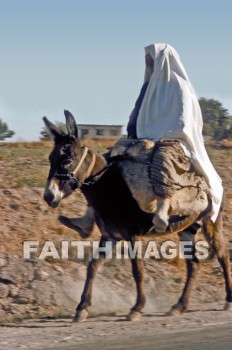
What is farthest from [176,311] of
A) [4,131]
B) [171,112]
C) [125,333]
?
[4,131]

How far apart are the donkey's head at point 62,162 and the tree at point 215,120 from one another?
26516mm

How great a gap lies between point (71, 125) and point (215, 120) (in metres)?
31.2

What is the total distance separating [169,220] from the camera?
12.7 metres

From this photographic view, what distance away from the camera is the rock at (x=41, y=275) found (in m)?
13.5

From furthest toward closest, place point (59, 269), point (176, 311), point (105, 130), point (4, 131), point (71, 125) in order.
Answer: point (4, 131)
point (105, 130)
point (59, 269)
point (176, 311)
point (71, 125)

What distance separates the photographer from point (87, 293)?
12.3 m

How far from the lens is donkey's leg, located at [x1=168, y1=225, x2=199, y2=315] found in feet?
42.0

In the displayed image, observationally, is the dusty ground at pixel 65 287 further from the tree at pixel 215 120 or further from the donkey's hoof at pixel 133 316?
the tree at pixel 215 120

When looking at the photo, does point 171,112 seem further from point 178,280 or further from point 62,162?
point 178,280

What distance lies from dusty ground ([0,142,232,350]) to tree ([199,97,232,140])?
21.6 meters

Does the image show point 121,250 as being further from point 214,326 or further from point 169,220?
point 214,326

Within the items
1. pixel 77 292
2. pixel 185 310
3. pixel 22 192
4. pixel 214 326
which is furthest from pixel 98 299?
pixel 22 192

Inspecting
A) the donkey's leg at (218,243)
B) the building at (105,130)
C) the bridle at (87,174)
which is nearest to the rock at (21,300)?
the bridle at (87,174)

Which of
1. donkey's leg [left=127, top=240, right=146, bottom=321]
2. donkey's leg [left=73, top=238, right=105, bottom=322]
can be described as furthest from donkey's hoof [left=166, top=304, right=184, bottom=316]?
donkey's leg [left=73, top=238, right=105, bottom=322]
